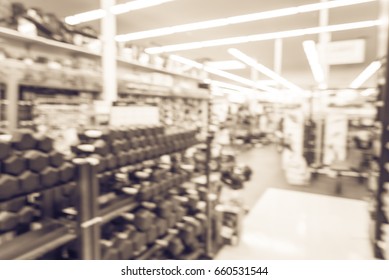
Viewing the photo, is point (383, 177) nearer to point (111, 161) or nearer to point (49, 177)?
point (111, 161)

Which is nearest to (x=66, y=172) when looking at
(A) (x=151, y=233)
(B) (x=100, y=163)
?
(B) (x=100, y=163)

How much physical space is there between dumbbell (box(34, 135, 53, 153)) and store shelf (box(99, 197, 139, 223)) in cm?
47

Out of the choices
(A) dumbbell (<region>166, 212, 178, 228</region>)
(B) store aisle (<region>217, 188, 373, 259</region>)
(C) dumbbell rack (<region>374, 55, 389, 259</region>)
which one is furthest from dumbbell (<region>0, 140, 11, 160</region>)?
(C) dumbbell rack (<region>374, 55, 389, 259</region>)

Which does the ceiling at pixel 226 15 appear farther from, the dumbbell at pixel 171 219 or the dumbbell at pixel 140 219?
the dumbbell at pixel 140 219

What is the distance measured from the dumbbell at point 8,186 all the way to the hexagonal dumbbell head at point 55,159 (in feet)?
0.56

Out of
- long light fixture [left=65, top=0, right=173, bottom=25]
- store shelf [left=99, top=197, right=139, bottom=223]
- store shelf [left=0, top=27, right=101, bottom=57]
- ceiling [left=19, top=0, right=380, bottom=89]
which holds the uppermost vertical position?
ceiling [left=19, top=0, right=380, bottom=89]

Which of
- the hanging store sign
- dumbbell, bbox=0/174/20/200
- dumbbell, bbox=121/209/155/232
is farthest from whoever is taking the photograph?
the hanging store sign

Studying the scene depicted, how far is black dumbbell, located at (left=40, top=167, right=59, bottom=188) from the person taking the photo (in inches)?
47.1

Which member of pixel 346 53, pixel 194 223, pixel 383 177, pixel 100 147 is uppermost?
pixel 346 53

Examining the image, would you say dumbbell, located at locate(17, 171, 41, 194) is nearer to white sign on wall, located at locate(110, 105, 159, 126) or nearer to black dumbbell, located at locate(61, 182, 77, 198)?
black dumbbell, located at locate(61, 182, 77, 198)

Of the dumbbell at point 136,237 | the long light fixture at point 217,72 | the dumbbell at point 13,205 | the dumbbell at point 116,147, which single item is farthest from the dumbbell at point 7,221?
the long light fixture at point 217,72

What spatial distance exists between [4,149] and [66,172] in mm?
279

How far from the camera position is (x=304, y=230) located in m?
3.10

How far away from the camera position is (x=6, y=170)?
109cm
